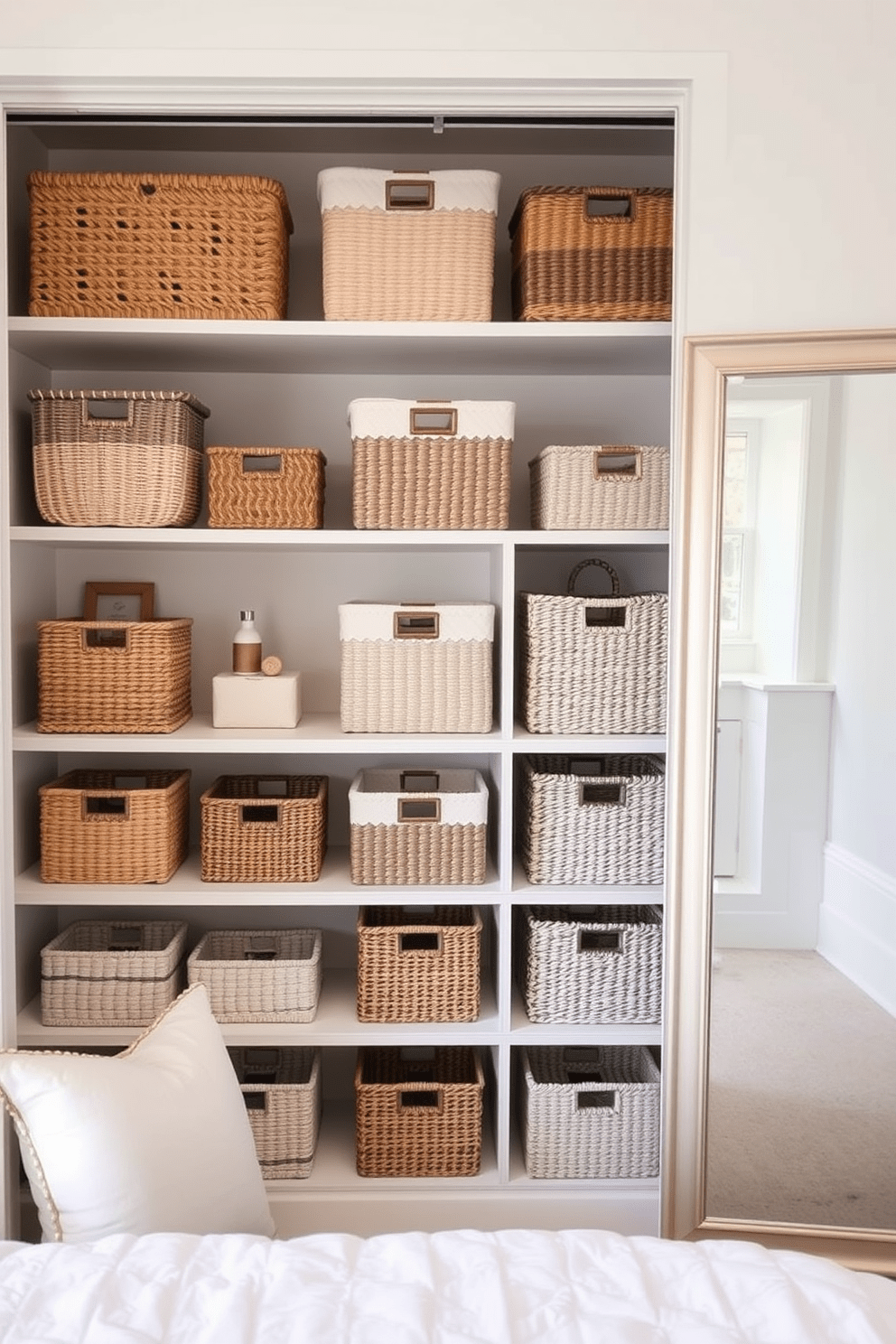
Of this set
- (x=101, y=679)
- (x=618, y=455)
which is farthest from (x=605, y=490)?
(x=101, y=679)

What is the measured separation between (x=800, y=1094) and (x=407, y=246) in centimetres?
187

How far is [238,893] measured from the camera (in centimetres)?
233

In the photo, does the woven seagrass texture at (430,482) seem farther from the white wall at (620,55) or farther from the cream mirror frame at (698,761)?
the white wall at (620,55)

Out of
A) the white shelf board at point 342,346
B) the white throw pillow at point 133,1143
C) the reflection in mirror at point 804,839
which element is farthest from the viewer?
the white shelf board at point 342,346

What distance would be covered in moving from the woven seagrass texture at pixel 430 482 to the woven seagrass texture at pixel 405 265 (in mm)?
264

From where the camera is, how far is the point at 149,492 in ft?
7.53

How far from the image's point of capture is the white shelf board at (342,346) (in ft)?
7.33

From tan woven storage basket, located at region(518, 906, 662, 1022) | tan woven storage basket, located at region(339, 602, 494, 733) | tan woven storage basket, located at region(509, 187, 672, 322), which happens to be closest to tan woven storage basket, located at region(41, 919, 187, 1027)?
tan woven storage basket, located at region(339, 602, 494, 733)

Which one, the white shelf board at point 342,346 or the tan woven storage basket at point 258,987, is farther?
the tan woven storage basket at point 258,987

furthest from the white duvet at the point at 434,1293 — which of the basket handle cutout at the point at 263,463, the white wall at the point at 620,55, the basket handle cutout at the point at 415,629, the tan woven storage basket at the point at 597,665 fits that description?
the white wall at the point at 620,55

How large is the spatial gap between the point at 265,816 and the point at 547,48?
176cm

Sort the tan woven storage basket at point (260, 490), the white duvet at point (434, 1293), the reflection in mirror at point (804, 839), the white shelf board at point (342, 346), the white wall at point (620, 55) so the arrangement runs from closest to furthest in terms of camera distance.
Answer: the white duvet at point (434, 1293)
the white wall at point (620, 55)
the reflection in mirror at point (804, 839)
the white shelf board at point (342, 346)
the tan woven storage basket at point (260, 490)

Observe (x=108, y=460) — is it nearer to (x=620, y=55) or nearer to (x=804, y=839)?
(x=620, y=55)

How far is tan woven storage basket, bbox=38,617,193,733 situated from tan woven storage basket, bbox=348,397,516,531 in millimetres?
533
